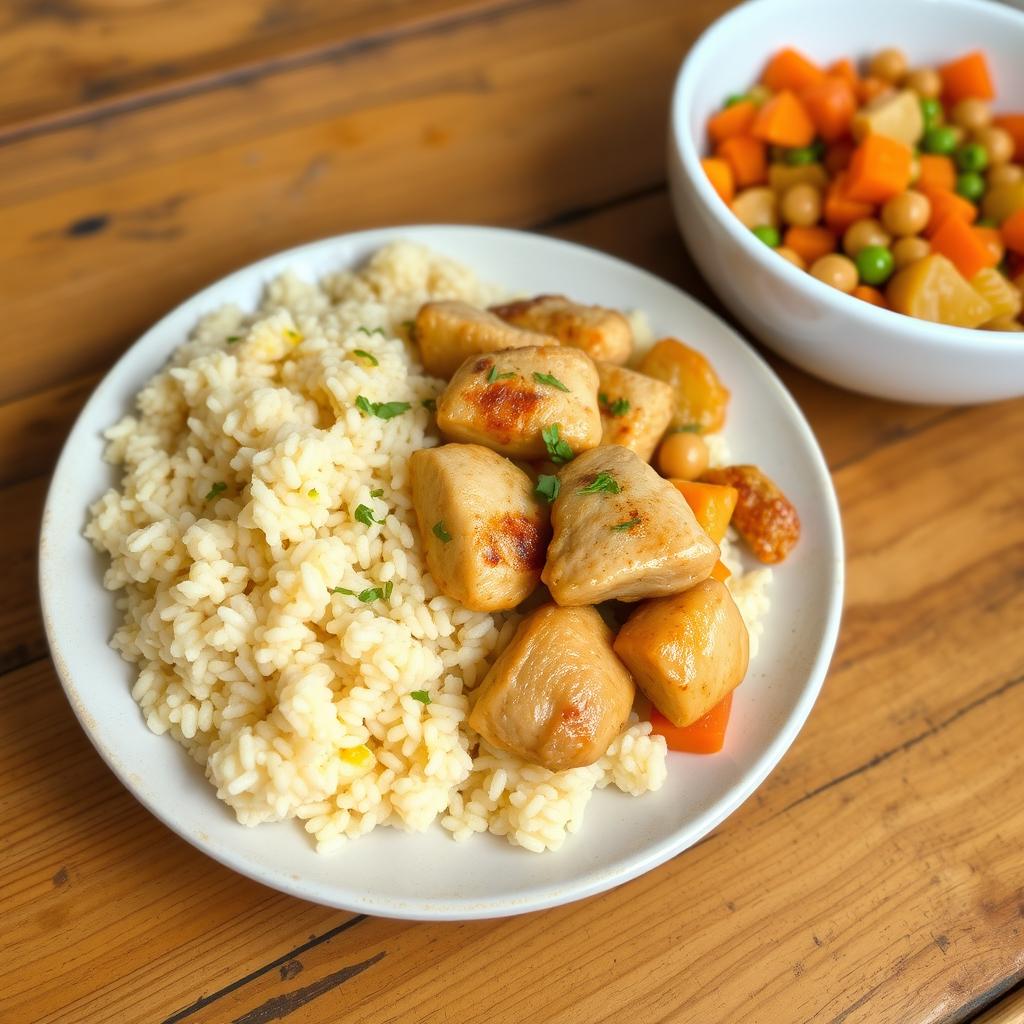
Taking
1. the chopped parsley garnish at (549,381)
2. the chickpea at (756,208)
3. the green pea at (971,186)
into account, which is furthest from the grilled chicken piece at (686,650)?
the green pea at (971,186)

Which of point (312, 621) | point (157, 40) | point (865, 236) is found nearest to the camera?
point (312, 621)

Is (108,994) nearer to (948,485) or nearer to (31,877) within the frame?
(31,877)

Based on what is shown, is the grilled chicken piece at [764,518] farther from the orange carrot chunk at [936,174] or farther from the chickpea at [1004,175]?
the chickpea at [1004,175]

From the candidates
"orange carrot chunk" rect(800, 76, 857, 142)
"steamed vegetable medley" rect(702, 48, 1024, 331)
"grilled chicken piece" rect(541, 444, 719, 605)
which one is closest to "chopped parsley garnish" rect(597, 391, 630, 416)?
"grilled chicken piece" rect(541, 444, 719, 605)

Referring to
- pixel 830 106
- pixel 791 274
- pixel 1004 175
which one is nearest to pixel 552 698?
pixel 791 274

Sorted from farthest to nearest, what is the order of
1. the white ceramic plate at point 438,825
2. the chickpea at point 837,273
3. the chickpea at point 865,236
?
the chickpea at point 865,236 → the chickpea at point 837,273 → the white ceramic plate at point 438,825

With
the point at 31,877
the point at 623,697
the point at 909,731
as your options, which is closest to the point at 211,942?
the point at 31,877

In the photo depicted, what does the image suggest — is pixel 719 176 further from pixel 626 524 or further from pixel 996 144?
pixel 626 524
